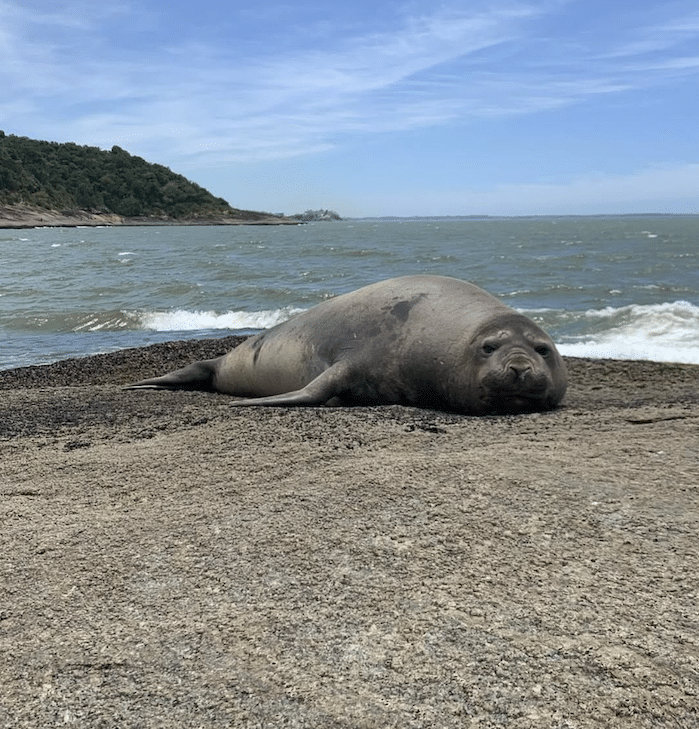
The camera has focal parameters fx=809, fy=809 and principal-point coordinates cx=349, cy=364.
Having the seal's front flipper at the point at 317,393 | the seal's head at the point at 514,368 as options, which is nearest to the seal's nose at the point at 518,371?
the seal's head at the point at 514,368

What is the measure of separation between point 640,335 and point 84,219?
126m

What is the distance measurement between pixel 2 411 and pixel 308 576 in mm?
4402

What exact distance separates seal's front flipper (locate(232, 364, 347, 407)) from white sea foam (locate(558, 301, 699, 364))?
19.1 feet

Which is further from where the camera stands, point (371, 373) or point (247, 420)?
point (371, 373)

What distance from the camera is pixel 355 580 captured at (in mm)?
2645

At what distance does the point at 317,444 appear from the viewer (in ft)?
14.4

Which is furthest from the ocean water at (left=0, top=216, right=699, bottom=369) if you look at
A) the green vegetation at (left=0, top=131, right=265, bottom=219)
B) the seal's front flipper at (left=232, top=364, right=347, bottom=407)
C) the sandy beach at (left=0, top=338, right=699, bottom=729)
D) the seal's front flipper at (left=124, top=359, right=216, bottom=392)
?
the green vegetation at (left=0, top=131, right=265, bottom=219)

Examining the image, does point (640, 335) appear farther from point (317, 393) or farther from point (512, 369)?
point (317, 393)

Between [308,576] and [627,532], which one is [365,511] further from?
[627,532]

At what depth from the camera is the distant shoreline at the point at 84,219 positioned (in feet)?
360

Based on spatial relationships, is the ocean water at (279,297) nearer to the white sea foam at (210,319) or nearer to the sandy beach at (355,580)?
the white sea foam at (210,319)

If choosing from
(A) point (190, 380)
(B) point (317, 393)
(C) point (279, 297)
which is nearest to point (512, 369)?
(B) point (317, 393)

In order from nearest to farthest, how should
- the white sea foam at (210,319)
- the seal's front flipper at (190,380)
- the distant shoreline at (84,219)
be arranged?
the seal's front flipper at (190,380) → the white sea foam at (210,319) → the distant shoreline at (84,219)

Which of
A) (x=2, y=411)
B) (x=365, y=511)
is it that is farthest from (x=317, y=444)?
(x=2, y=411)
